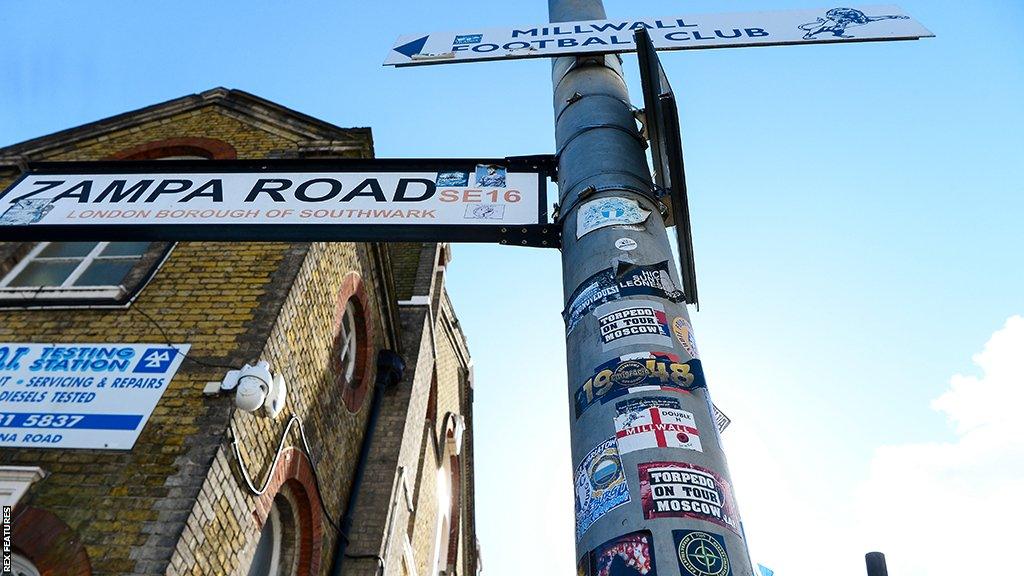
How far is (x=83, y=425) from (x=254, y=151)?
4522 mm

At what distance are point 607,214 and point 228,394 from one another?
4083 millimetres

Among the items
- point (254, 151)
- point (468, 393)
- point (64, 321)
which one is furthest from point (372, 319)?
point (468, 393)

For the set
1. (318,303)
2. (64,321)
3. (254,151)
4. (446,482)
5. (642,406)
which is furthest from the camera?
(446,482)

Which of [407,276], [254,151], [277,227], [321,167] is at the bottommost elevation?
[277,227]

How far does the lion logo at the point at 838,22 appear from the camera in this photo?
3719 millimetres

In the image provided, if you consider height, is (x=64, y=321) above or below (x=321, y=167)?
above

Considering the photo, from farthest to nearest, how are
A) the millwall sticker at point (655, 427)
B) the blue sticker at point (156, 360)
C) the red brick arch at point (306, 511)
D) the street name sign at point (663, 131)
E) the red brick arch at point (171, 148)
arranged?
the red brick arch at point (171, 148)
the red brick arch at point (306, 511)
the blue sticker at point (156, 360)
the street name sign at point (663, 131)
the millwall sticker at point (655, 427)

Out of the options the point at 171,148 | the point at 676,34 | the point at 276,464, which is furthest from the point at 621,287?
the point at 171,148

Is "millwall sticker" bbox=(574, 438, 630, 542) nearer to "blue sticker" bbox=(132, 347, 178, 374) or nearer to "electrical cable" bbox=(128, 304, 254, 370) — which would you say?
"electrical cable" bbox=(128, 304, 254, 370)

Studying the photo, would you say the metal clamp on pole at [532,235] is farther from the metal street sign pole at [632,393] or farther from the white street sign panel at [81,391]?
the white street sign panel at [81,391]

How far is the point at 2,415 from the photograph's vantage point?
548cm

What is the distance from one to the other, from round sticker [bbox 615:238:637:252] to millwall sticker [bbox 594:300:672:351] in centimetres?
27

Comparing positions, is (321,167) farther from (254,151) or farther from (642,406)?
(254,151)

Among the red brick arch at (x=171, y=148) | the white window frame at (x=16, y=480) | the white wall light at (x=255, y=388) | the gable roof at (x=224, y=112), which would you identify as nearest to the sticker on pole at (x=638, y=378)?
the white wall light at (x=255, y=388)
